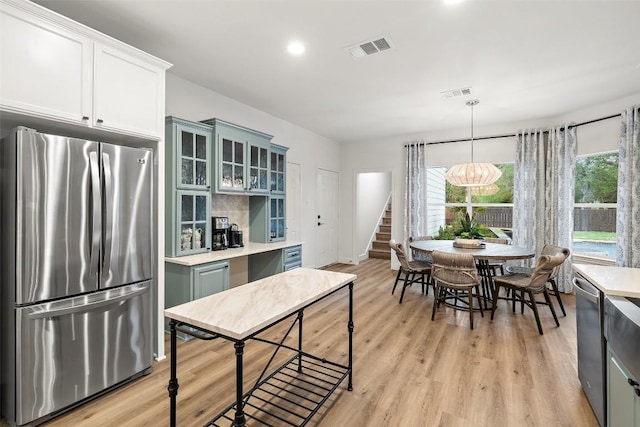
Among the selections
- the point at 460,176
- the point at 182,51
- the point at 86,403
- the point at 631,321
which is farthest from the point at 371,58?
the point at 86,403

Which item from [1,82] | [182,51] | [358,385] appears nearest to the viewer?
[1,82]

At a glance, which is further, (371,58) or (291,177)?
(291,177)

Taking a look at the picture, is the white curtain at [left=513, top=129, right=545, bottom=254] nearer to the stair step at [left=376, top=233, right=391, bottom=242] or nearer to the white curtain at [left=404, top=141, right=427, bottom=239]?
the white curtain at [left=404, top=141, right=427, bottom=239]

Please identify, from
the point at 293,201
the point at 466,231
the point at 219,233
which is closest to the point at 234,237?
the point at 219,233

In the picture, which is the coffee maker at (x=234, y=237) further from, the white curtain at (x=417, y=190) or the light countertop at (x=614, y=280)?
the white curtain at (x=417, y=190)

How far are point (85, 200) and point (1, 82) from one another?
2.51 feet

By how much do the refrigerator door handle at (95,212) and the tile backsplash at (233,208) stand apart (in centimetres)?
171

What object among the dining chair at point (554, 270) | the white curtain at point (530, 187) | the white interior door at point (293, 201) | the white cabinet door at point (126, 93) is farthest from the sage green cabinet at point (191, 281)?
the white curtain at point (530, 187)

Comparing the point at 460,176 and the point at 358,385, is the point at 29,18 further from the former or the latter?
the point at 460,176

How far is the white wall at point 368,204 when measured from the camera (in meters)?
7.32

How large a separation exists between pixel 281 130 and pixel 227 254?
2.68 metres

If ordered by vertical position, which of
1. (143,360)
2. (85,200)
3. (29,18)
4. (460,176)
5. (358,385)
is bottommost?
(358,385)

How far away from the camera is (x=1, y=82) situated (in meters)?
1.73

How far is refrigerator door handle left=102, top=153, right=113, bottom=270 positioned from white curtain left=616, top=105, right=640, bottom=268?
5623 mm
